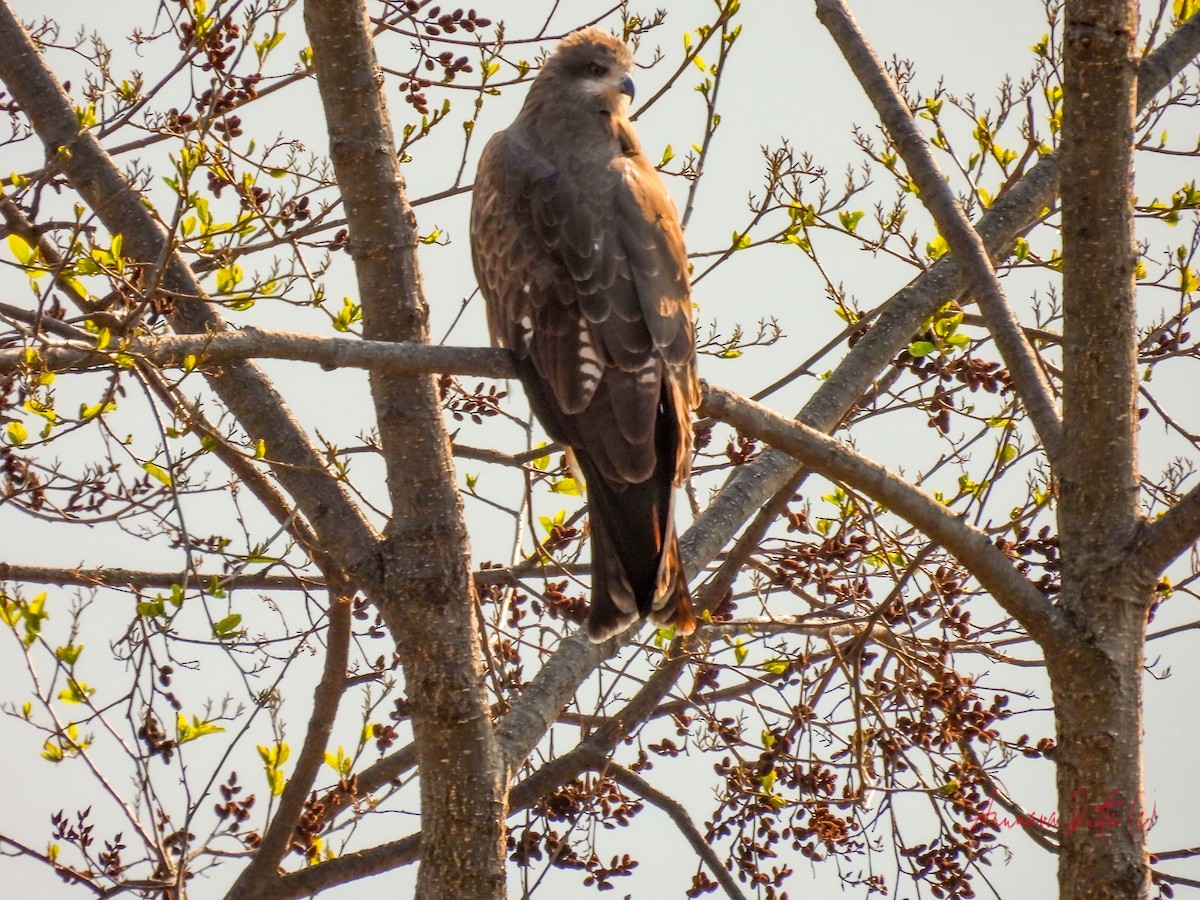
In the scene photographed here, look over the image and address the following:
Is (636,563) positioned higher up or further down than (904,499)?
higher up

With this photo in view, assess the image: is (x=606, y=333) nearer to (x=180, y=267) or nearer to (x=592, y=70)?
(x=180, y=267)

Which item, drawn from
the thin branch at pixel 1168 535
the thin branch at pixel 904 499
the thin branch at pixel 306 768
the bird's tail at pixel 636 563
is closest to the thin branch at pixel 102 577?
the thin branch at pixel 306 768

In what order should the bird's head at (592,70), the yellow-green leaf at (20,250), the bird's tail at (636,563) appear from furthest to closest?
the bird's head at (592,70)
the bird's tail at (636,563)
the yellow-green leaf at (20,250)

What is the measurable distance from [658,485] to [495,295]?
806 mm

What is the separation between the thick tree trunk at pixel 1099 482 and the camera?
112 inches

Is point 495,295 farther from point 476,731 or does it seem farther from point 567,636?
point 476,731

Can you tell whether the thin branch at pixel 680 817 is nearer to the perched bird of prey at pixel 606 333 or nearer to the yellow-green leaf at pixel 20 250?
the perched bird of prey at pixel 606 333

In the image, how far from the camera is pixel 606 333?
12.2ft

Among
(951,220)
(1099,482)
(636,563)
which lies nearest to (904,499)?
(1099,482)

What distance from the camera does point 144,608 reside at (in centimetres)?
296

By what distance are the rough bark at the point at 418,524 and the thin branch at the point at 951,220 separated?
1.20 metres

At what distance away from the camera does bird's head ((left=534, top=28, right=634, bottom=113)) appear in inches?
181

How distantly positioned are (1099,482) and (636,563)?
1.20m

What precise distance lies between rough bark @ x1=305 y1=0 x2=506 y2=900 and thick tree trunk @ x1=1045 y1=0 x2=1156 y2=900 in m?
1.40
